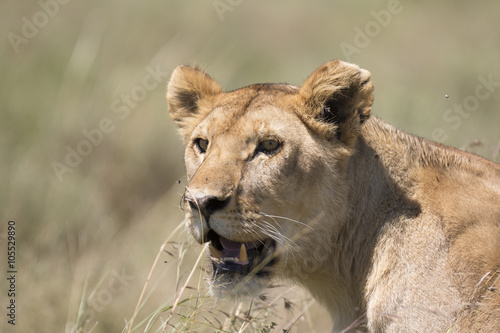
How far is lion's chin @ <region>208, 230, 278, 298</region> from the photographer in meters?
4.93

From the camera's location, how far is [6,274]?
7891 millimetres

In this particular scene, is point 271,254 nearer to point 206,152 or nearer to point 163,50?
point 206,152

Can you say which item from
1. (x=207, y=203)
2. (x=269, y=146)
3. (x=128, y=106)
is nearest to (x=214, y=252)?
(x=207, y=203)

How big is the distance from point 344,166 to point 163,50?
8.98 metres

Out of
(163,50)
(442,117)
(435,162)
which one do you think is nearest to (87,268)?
(435,162)
